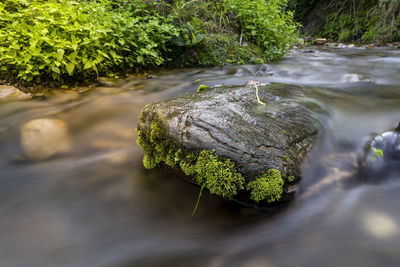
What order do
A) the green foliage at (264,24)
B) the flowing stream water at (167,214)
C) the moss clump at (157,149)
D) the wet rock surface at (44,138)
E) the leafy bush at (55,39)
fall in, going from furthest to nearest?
1. the green foliage at (264,24)
2. the leafy bush at (55,39)
3. the wet rock surface at (44,138)
4. the moss clump at (157,149)
5. the flowing stream water at (167,214)

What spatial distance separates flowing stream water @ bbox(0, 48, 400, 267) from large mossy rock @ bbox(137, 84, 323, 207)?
13 centimetres

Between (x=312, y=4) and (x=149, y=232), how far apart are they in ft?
54.0

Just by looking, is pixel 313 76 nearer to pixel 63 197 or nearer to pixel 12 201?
pixel 63 197

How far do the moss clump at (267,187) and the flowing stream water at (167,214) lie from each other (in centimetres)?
12

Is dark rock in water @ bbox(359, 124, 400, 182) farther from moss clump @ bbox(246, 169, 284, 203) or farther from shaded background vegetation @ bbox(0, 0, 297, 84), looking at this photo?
shaded background vegetation @ bbox(0, 0, 297, 84)

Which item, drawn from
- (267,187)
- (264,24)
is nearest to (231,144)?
(267,187)

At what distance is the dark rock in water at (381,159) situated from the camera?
1556 mm

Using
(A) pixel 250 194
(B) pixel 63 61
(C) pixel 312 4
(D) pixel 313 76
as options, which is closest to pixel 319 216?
(A) pixel 250 194

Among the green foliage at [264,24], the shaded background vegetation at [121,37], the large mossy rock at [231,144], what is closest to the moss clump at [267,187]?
the large mossy rock at [231,144]

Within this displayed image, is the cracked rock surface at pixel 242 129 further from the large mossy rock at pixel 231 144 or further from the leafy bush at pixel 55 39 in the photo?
the leafy bush at pixel 55 39

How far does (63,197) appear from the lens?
1.53m

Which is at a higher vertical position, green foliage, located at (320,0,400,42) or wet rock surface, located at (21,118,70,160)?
green foliage, located at (320,0,400,42)

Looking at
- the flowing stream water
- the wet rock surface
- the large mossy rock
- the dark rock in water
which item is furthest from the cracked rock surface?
the wet rock surface

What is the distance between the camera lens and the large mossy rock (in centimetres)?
130
